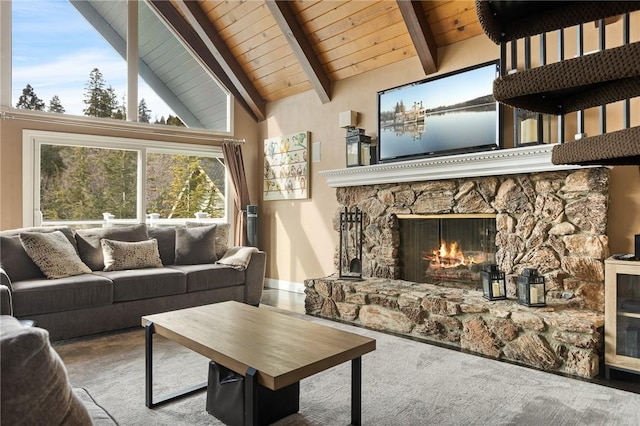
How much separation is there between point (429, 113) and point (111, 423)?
3.59 metres

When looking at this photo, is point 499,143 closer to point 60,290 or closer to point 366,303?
point 366,303

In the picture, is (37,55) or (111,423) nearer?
(111,423)

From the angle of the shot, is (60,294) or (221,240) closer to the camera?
(60,294)

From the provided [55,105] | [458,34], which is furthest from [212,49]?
[458,34]

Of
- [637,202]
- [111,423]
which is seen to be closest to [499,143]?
[637,202]

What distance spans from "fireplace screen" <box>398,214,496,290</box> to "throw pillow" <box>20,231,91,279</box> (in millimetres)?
2984

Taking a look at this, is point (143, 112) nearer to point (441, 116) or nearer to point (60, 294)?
point (60, 294)

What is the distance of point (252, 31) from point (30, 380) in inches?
195

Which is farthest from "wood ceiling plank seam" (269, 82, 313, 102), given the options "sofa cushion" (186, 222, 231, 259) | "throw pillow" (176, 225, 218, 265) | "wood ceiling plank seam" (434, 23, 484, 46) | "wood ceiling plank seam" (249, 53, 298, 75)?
"throw pillow" (176, 225, 218, 265)

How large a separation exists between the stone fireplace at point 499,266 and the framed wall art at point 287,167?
1.15 metres

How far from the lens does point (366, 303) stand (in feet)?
12.5

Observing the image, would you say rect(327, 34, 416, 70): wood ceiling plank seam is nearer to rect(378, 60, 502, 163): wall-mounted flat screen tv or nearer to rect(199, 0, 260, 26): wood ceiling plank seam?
rect(378, 60, 502, 163): wall-mounted flat screen tv

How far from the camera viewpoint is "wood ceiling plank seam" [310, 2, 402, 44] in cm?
400

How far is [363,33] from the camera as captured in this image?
4340mm
